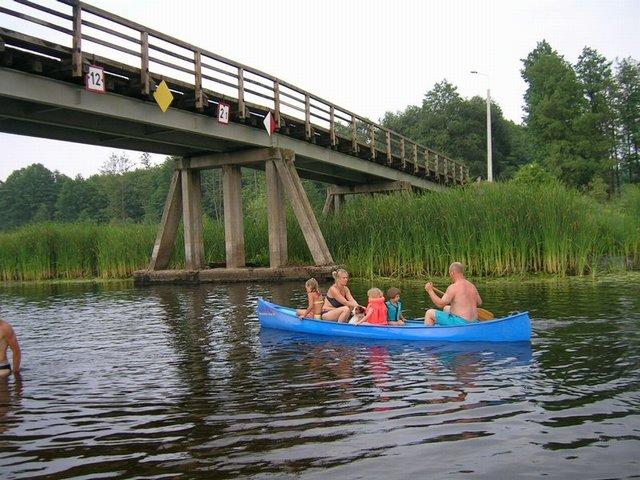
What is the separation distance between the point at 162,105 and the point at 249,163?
6476mm

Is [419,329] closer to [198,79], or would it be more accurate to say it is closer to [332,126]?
[198,79]

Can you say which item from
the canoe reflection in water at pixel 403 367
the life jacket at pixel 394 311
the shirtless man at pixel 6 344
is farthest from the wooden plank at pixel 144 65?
the shirtless man at pixel 6 344

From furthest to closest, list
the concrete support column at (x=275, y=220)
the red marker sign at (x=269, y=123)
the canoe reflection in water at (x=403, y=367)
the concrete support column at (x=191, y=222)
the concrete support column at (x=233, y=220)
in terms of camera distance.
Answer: the concrete support column at (x=191, y=222)
the concrete support column at (x=233, y=220)
the concrete support column at (x=275, y=220)
the red marker sign at (x=269, y=123)
the canoe reflection in water at (x=403, y=367)

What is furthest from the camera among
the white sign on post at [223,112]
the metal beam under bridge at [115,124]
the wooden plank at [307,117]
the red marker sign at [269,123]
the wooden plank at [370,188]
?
the wooden plank at [370,188]

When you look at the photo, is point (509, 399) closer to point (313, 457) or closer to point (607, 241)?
point (313, 457)

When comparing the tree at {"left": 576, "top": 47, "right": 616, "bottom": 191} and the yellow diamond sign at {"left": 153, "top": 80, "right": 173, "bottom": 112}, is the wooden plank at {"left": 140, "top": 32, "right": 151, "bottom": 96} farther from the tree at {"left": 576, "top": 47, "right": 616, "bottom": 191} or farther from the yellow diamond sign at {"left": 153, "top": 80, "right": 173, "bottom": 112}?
the tree at {"left": 576, "top": 47, "right": 616, "bottom": 191}

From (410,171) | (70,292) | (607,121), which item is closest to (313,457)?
(70,292)

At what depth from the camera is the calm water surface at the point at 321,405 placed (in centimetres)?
493

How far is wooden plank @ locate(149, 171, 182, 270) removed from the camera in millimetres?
24188

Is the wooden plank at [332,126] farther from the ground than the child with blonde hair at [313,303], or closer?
farther from the ground

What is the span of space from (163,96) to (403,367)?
12.1 m

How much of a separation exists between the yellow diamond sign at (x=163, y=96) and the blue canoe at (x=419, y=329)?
26.2ft

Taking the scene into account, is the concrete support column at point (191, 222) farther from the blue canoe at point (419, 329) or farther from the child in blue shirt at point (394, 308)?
the child in blue shirt at point (394, 308)

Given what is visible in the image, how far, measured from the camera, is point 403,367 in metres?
8.50
